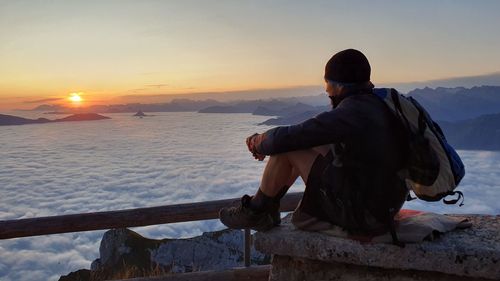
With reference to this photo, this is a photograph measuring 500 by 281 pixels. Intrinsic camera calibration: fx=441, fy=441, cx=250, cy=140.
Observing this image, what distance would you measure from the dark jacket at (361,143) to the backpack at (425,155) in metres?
0.06

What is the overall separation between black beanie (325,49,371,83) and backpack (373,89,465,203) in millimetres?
164

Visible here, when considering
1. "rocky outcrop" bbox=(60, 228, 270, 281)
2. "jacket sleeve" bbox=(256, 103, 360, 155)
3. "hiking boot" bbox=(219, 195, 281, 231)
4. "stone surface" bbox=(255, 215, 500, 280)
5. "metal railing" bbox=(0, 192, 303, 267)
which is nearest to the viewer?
"jacket sleeve" bbox=(256, 103, 360, 155)

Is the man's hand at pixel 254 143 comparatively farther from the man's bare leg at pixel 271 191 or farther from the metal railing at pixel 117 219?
the metal railing at pixel 117 219

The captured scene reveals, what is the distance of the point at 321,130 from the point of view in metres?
2.62

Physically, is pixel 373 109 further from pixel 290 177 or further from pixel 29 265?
pixel 29 265

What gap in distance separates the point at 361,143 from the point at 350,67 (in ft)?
1.54

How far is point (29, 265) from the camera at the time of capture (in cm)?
5397

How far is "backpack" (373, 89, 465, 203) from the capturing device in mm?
2621

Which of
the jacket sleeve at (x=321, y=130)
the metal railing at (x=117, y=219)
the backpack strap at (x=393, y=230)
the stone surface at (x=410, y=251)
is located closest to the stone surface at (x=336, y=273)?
the stone surface at (x=410, y=251)

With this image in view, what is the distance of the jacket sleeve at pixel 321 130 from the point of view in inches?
103

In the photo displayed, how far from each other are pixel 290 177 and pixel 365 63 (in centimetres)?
93

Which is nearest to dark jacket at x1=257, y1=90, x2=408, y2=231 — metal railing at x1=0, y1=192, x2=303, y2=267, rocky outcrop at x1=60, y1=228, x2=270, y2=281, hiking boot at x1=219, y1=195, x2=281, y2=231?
hiking boot at x1=219, y1=195, x2=281, y2=231

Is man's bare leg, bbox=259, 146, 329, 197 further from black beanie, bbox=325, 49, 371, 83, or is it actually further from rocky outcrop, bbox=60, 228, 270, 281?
rocky outcrop, bbox=60, 228, 270, 281

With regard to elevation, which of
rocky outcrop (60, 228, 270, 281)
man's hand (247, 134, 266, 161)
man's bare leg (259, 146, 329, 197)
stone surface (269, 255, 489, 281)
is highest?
man's hand (247, 134, 266, 161)
